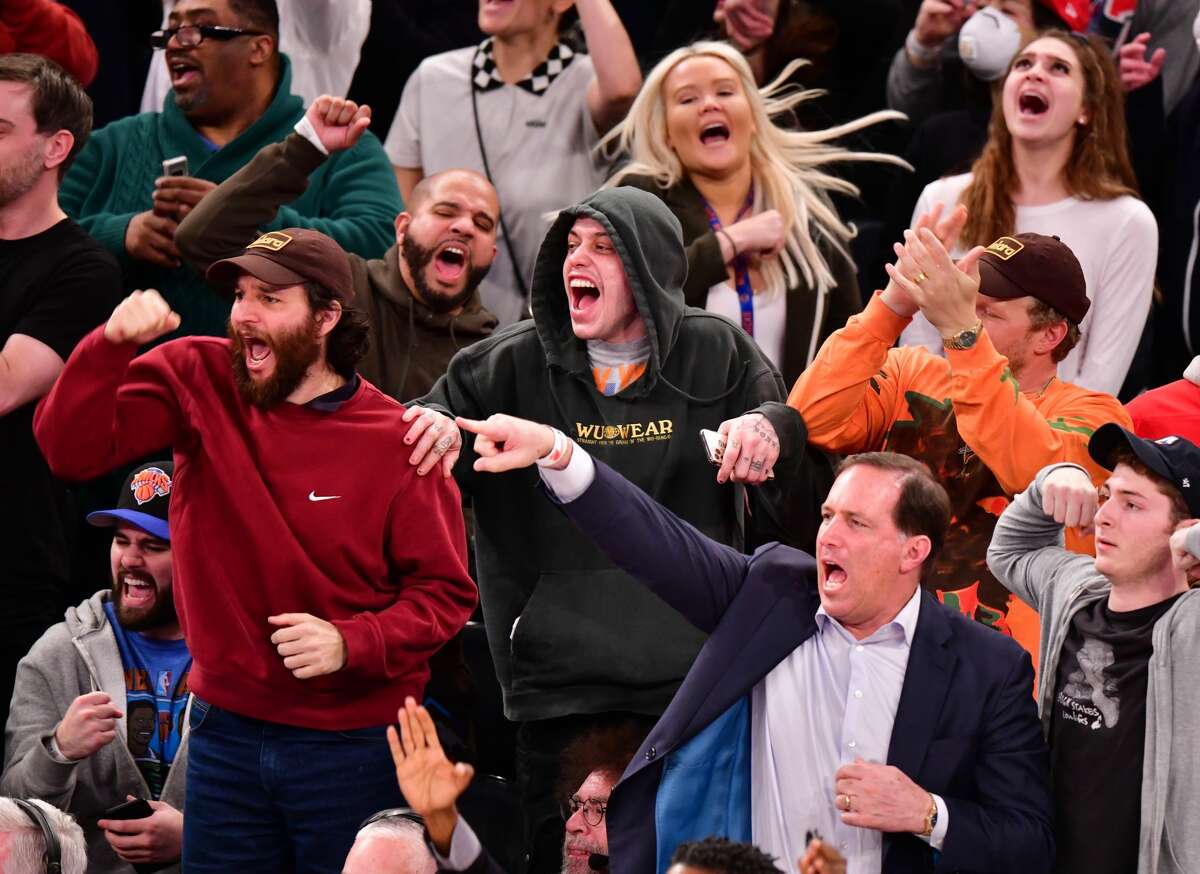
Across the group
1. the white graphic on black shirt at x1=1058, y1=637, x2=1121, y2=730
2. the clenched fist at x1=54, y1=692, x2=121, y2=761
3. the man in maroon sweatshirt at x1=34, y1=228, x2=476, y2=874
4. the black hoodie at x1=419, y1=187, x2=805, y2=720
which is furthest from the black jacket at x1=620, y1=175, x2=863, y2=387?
the clenched fist at x1=54, y1=692, x2=121, y2=761

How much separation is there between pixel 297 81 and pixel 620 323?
94.1 inches

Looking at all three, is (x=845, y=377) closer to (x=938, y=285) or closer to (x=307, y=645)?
(x=938, y=285)

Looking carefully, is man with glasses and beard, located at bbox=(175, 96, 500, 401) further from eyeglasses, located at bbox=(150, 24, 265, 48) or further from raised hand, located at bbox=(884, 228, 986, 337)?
raised hand, located at bbox=(884, 228, 986, 337)

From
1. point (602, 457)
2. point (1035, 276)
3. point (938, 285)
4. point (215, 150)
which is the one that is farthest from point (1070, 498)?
point (215, 150)

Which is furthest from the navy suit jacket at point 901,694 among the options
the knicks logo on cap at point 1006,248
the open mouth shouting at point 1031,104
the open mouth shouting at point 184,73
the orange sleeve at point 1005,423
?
the open mouth shouting at point 184,73

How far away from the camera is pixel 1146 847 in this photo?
3.83 meters

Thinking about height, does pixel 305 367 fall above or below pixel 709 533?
above

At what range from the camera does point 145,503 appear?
5.11 meters

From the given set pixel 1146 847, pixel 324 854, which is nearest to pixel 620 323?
pixel 324 854

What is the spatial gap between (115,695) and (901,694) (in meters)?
2.18

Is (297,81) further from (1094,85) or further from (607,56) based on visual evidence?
(1094,85)

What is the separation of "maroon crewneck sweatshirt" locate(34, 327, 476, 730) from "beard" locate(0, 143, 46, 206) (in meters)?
0.96

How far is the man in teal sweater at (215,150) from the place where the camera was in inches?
223

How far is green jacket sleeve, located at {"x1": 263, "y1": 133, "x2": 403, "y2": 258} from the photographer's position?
574 cm
